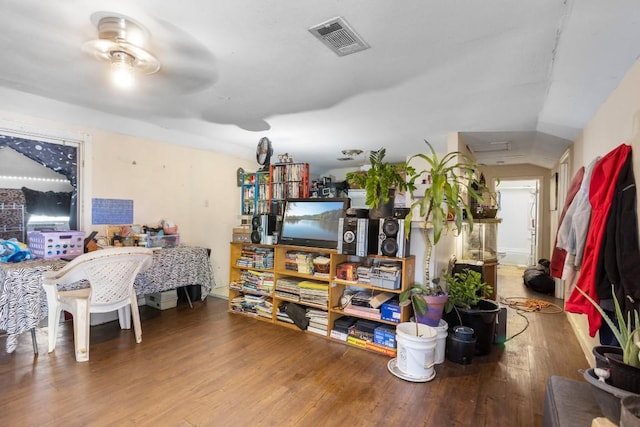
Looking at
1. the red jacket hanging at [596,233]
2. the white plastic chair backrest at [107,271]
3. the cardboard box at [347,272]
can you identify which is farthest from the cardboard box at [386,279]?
the white plastic chair backrest at [107,271]

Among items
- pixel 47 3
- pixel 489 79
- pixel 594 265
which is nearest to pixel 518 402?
pixel 594 265

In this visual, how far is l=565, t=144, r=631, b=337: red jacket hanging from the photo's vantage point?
1.86 metres

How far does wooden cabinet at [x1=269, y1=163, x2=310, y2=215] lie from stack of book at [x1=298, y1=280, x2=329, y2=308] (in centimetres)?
94

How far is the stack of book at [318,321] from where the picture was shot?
121 inches

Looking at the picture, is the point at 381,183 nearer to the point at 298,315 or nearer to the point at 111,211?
the point at 298,315

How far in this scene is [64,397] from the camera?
201 cm

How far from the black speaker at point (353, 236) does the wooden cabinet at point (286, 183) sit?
2.53 ft

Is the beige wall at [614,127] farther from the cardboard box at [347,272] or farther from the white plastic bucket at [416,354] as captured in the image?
the cardboard box at [347,272]

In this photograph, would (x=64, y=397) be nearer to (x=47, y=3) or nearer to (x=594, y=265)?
(x=47, y=3)

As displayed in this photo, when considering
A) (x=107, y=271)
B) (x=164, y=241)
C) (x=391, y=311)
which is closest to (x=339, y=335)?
(x=391, y=311)

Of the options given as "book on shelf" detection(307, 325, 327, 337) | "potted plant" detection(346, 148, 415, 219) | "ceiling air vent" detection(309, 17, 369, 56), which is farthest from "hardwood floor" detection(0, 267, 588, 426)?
"ceiling air vent" detection(309, 17, 369, 56)

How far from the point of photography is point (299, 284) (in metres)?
3.25

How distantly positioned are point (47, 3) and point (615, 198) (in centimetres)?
334

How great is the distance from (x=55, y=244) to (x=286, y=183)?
2.33m
